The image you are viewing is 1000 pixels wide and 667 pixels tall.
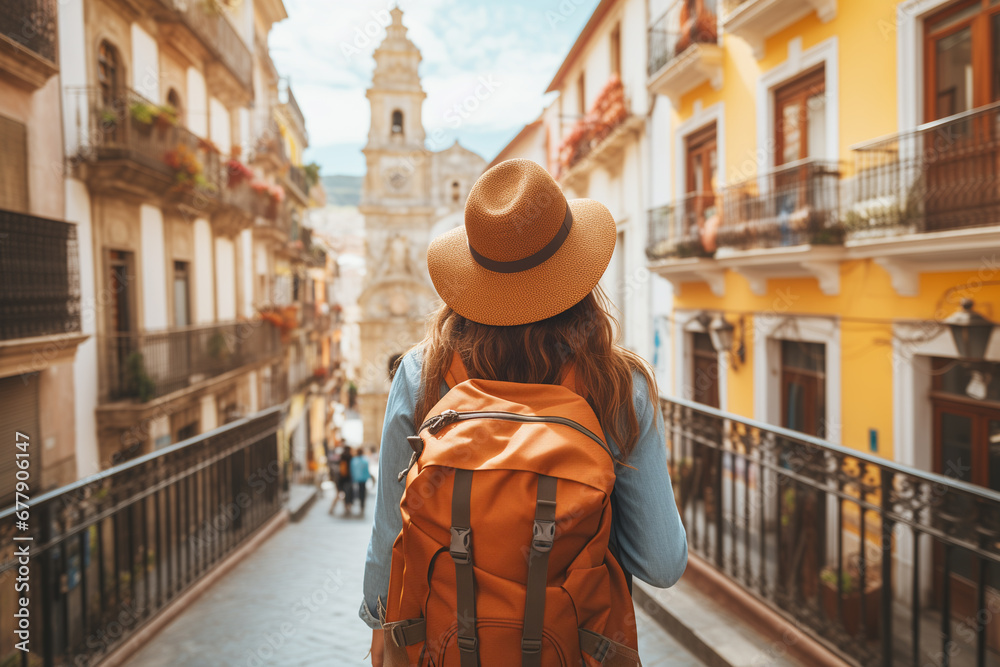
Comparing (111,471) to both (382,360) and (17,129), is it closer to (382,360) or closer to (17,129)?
(17,129)

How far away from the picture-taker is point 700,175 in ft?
36.3

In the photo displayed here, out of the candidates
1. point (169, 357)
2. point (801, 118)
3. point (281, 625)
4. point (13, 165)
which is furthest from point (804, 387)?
point (13, 165)

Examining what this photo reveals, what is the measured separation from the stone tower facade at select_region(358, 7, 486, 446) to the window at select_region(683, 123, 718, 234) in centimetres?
2987

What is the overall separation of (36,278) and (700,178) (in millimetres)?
9968

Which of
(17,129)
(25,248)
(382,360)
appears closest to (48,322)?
(25,248)

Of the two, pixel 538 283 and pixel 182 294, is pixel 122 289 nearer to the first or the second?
pixel 182 294

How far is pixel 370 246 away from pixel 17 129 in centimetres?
3490

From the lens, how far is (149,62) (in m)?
10.6

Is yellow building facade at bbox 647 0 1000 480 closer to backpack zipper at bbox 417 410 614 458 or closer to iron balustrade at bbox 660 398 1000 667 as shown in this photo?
iron balustrade at bbox 660 398 1000 667

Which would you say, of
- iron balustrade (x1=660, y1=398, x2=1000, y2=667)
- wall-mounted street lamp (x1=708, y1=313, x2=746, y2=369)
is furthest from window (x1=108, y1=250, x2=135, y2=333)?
wall-mounted street lamp (x1=708, y1=313, x2=746, y2=369)

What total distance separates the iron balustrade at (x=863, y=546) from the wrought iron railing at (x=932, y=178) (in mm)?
2439

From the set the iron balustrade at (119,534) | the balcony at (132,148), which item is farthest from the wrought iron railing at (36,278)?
the iron balustrade at (119,534)

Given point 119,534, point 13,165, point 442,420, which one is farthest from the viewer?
point 13,165

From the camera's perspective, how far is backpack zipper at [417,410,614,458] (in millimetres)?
1369
